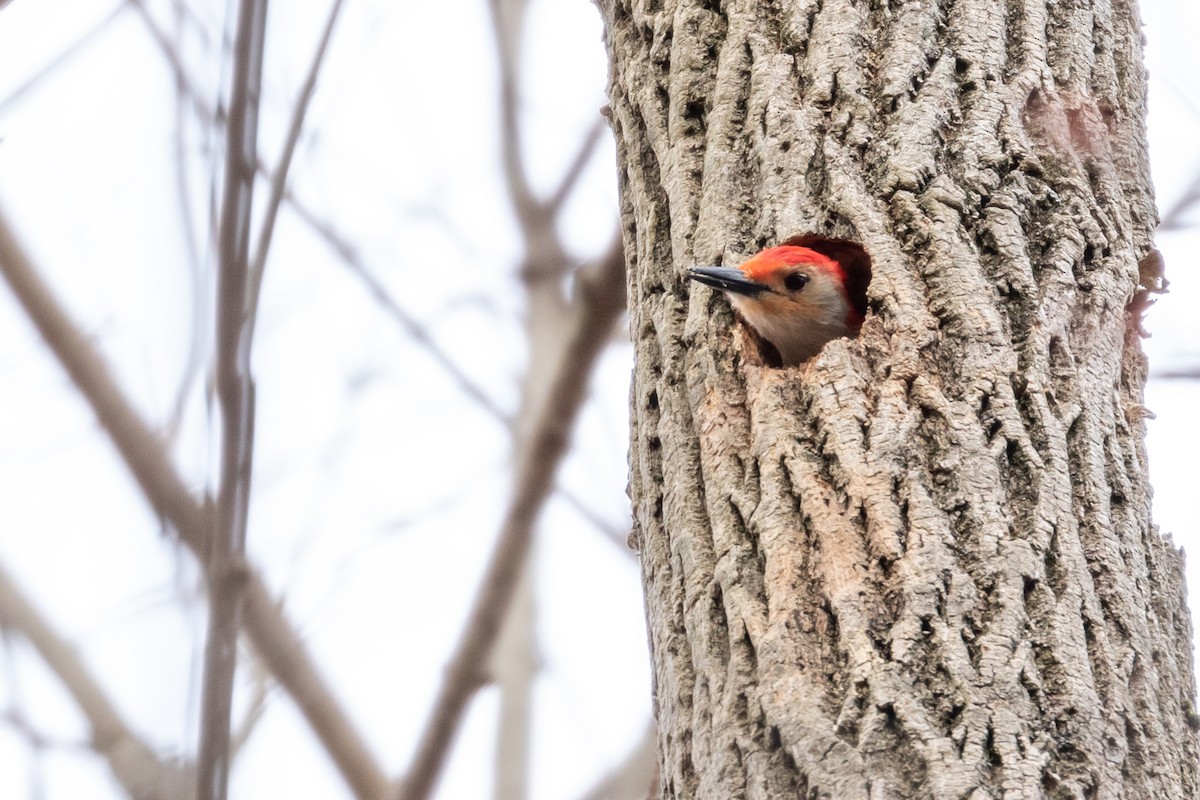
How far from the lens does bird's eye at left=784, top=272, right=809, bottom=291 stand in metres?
3.04

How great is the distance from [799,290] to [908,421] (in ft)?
2.67

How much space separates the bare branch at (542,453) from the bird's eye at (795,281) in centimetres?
41

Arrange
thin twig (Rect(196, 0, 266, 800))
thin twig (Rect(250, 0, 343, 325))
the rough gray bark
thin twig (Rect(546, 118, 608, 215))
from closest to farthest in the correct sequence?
1. thin twig (Rect(196, 0, 266, 800))
2. thin twig (Rect(250, 0, 343, 325))
3. the rough gray bark
4. thin twig (Rect(546, 118, 608, 215))

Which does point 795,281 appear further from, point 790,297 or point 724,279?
point 724,279

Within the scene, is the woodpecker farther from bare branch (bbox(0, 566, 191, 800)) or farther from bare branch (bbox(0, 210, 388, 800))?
bare branch (bbox(0, 566, 191, 800))

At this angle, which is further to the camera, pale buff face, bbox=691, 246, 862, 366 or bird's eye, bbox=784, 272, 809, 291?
bird's eye, bbox=784, 272, 809, 291

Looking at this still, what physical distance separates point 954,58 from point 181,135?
4.91ft

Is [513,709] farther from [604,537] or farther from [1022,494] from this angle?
[1022,494]

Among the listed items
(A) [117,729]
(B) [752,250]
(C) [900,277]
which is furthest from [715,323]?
(A) [117,729]

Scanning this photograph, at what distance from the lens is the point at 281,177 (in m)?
1.99

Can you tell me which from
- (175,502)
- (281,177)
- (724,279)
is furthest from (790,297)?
(175,502)

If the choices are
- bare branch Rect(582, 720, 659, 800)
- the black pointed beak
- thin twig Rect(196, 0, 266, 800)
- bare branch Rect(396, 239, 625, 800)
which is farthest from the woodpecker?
bare branch Rect(582, 720, 659, 800)

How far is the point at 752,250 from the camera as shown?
2701 millimetres

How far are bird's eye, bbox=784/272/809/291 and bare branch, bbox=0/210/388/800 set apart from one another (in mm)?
1294
